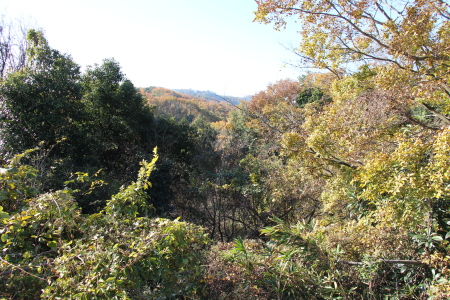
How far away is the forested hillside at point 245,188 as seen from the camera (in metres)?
2.13

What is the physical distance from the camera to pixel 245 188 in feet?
25.7

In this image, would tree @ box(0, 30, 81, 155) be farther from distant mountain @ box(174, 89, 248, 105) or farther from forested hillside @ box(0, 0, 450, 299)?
distant mountain @ box(174, 89, 248, 105)

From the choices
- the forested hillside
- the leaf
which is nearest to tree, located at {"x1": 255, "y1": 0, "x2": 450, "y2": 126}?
the forested hillside

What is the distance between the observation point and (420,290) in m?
2.87

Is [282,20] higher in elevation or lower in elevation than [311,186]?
higher

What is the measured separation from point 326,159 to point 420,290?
270cm

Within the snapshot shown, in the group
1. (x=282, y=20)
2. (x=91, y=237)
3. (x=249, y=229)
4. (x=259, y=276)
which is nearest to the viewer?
(x=91, y=237)

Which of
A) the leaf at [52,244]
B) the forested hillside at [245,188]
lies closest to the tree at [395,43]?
the forested hillside at [245,188]

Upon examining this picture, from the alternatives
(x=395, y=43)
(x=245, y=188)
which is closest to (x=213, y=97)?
(x=245, y=188)

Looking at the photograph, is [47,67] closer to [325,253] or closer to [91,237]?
[91,237]

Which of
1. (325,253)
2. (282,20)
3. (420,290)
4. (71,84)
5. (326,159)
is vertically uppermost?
(282,20)

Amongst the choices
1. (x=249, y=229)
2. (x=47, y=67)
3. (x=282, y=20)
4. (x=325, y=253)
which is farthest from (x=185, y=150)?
(x=325, y=253)

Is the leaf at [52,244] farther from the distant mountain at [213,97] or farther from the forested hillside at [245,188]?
the distant mountain at [213,97]

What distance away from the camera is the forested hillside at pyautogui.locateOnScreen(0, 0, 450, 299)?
7.00 ft
